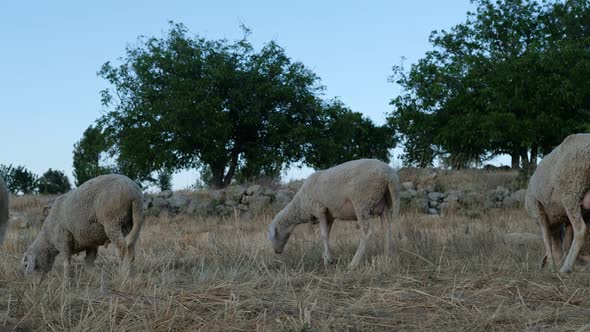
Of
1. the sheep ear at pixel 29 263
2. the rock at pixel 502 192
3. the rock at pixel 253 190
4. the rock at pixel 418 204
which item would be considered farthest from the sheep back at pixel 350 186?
the rock at pixel 502 192

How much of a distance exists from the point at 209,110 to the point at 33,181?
68.3 ft

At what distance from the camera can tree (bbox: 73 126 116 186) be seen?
4222 cm

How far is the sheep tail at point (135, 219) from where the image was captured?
9086 millimetres

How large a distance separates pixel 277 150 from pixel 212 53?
7239mm

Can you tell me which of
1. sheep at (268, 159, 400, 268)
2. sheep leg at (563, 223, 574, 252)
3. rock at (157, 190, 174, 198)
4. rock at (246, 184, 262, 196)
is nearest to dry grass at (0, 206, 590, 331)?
sheep leg at (563, 223, 574, 252)

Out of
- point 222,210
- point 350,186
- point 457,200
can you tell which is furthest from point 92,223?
point 457,200

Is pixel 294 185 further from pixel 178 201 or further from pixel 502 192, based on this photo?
pixel 502 192

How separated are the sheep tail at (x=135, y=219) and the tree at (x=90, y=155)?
3303 cm

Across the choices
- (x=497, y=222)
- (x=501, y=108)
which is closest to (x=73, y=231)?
(x=497, y=222)

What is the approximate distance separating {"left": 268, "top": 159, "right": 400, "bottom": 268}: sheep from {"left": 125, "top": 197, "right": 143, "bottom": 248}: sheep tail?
242cm

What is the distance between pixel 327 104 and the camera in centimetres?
4378

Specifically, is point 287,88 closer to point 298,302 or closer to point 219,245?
point 219,245

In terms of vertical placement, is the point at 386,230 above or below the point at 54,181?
below

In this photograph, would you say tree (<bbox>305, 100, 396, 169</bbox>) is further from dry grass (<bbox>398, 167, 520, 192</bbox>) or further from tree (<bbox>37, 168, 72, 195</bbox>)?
tree (<bbox>37, 168, 72, 195</bbox>)
